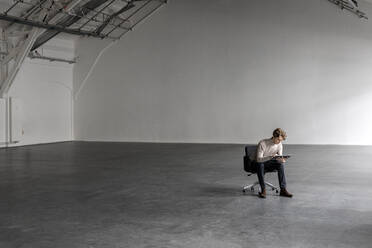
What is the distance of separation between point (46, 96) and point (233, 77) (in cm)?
948

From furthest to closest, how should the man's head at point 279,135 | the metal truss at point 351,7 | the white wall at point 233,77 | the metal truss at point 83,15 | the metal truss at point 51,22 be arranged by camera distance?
the white wall at point 233,77 < the metal truss at point 351,7 < the metal truss at point 51,22 < the metal truss at point 83,15 < the man's head at point 279,135

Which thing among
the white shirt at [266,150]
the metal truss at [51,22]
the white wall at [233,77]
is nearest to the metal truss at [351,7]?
the white wall at [233,77]

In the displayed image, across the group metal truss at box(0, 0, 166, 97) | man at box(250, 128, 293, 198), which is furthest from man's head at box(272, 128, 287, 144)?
metal truss at box(0, 0, 166, 97)

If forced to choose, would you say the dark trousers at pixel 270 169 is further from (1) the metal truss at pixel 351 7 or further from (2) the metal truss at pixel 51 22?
(1) the metal truss at pixel 351 7

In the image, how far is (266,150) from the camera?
23.6 feet

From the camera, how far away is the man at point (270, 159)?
Answer: 7.06 metres

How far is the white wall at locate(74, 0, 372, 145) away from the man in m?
11.0

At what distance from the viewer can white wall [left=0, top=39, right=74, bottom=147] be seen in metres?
19.7

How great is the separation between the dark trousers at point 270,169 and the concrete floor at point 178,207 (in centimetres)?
29

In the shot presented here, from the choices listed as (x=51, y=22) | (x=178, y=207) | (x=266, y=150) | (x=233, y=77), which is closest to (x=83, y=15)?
(x=51, y=22)

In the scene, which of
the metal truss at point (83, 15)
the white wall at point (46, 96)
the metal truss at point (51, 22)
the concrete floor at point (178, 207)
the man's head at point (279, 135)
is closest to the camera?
the concrete floor at point (178, 207)

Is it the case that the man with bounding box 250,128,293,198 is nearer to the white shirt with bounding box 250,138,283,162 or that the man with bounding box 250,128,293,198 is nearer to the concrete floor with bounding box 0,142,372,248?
the white shirt with bounding box 250,138,283,162

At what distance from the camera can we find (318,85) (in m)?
17.5

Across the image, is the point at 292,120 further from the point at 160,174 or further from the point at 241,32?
the point at 160,174
